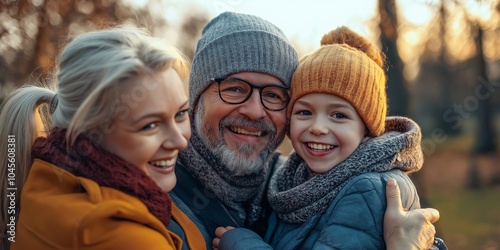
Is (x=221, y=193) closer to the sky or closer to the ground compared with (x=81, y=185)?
closer to the ground

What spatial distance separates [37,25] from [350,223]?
6190mm

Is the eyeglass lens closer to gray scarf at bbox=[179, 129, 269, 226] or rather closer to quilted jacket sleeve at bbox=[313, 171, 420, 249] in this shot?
gray scarf at bbox=[179, 129, 269, 226]

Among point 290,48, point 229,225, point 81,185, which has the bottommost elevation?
point 229,225

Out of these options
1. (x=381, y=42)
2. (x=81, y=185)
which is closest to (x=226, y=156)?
(x=81, y=185)

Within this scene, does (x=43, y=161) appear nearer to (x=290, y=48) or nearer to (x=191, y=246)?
(x=191, y=246)

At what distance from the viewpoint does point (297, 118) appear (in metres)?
3.02

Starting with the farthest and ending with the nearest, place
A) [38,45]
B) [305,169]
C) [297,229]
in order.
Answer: [38,45] → [305,169] → [297,229]

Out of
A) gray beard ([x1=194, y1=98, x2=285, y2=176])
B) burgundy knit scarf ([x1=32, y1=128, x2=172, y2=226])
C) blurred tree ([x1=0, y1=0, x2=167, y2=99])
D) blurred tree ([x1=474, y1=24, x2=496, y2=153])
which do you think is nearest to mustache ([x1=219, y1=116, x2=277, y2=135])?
gray beard ([x1=194, y1=98, x2=285, y2=176])

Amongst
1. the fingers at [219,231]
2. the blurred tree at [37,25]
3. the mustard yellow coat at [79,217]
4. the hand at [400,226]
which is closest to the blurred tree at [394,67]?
the blurred tree at [37,25]

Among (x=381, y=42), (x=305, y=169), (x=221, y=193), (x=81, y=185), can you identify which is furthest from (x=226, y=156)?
(x=381, y=42)

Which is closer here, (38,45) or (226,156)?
(226,156)

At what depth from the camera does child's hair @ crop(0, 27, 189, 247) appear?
7.47ft

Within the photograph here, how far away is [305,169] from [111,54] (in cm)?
132

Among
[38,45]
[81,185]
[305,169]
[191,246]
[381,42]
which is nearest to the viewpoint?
[81,185]
